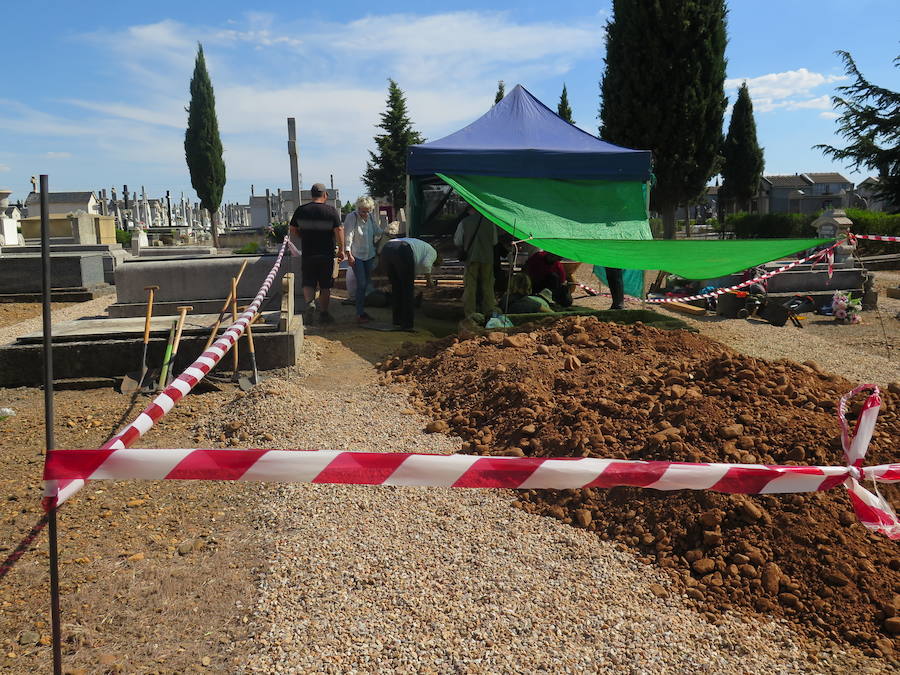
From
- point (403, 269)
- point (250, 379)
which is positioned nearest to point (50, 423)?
point (250, 379)

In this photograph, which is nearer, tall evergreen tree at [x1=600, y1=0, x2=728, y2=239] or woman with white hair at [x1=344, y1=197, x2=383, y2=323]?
woman with white hair at [x1=344, y1=197, x2=383, y2=323]

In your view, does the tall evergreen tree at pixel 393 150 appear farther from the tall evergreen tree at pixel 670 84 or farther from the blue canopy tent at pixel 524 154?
the blue canopy tent at pixel 524 154

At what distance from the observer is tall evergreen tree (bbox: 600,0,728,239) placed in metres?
19.8

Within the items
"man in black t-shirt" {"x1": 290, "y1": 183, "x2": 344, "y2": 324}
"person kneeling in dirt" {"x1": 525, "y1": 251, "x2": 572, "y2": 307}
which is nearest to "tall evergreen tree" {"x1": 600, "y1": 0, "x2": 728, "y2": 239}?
"person kneeling in dirt" {"x1": 525, "y1": 251, "x2": 572, "y2": 307}

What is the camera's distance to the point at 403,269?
8.17 m

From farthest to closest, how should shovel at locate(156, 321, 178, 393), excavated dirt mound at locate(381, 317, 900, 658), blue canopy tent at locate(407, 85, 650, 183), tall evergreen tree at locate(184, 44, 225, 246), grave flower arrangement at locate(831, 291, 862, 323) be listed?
1. tall evergreen tree at locate(184, 44, 225, 246)
2. grave flower arrangement at locate(831, 291, 862, 323)
3. blue canopy tent at locate(407, 85, 650, 183)
4. shovel at locate(156, 321, 178, 393)
5. excavated dirt mound at locate(381, 317, 900, 658)

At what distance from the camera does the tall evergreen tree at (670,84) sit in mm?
19812

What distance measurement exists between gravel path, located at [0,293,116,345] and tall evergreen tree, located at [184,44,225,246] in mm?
23988

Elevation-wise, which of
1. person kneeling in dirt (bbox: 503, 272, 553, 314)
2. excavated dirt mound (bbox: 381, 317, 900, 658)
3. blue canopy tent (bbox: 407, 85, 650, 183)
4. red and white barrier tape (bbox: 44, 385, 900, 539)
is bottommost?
excavated dirt mound (bbox: 381, 317, 900, 658)

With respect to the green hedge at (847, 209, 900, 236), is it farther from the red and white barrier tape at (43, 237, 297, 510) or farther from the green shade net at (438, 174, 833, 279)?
the red and white barrier tape at (43, 237, 297, 510)

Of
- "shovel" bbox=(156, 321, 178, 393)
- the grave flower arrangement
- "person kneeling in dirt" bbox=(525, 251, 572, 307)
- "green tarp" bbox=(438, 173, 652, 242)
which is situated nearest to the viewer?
"shovel" bbox=(156, 321, 178, 393)

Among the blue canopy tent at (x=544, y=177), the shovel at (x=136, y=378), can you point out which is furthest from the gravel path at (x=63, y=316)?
the blue canopy tent at (x=544, y=177)

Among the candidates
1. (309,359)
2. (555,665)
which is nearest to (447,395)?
(309,359)

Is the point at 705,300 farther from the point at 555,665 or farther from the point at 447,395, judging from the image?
the point at 555,665
